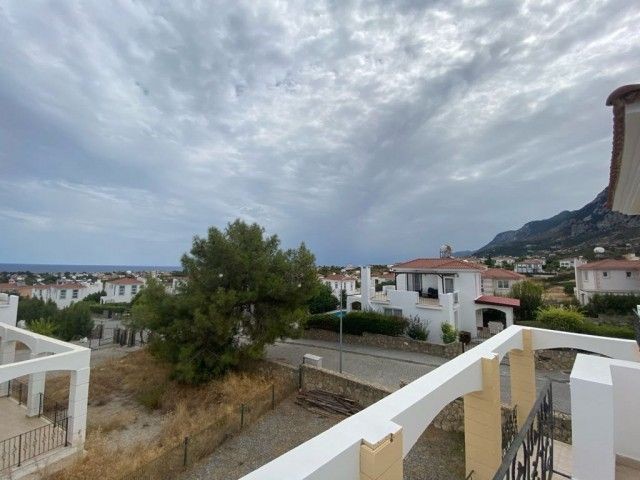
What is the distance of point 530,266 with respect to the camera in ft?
202

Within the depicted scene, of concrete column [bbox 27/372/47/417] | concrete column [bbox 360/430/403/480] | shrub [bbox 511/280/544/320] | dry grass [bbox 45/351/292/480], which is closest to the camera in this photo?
concrete column [bbox 360/430/403/480]

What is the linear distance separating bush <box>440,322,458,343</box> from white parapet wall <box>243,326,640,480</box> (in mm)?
12409

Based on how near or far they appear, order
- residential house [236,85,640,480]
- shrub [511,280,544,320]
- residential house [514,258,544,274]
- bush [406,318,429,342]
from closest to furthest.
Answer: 1. residential house [236,85,640,480]
2. bush [406,318,429,342]
3. shrub [511,280,544,320]
4. residential house [514,258,544,274]

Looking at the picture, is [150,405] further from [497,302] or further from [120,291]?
[120,291]

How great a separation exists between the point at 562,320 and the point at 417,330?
24.4 feet

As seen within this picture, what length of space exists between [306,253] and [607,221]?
87.7m

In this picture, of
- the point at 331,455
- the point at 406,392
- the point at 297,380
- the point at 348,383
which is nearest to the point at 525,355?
the point at 406,392

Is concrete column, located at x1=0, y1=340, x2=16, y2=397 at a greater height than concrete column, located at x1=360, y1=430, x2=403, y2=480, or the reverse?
concrete column, located at x1=360, y1=430, x2=403, y2=480

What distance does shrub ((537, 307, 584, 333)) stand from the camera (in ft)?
52.3

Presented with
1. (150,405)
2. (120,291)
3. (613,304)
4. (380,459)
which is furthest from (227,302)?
(120,291)

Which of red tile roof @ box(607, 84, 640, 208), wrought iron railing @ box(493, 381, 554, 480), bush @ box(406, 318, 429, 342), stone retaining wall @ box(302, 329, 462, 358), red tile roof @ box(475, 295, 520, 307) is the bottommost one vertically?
stone retaining wall @ box(302, 329, 462, 358)

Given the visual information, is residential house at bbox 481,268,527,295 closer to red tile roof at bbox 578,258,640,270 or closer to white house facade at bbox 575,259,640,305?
white house facade at bbox 575,259,640,305

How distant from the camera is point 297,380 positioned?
13.5 m

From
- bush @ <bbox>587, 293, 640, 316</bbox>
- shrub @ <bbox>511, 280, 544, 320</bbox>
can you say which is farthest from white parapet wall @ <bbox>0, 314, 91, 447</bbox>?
bush @ <bbox>587, 293, 640, 316</bbox>
